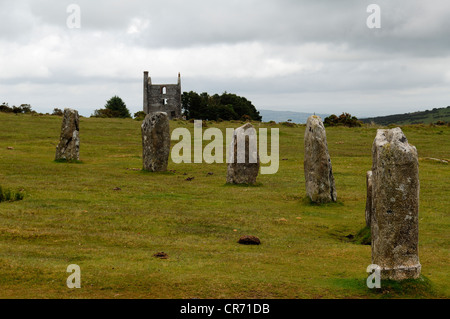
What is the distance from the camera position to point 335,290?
34.2 ft

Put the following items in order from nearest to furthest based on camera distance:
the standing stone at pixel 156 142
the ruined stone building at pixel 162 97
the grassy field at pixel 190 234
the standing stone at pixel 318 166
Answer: the grassy field at pixel 190 234 → the standing stone at pixel 318 166 → the standing stone at pixel 156 142 → the ruined stone building at pixel 162 97

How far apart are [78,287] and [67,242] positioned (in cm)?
390

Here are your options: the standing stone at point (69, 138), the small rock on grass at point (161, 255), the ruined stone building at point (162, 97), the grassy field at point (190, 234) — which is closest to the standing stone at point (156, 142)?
the grassy field at point (190, 234)

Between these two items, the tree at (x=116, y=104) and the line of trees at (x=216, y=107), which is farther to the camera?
the tree at (x=116, y=104)

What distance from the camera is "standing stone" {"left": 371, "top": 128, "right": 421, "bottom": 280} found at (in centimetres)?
1023

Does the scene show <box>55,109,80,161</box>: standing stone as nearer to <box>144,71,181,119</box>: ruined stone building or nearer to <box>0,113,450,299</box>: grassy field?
<box>0,113,450,299</box>: grassy field

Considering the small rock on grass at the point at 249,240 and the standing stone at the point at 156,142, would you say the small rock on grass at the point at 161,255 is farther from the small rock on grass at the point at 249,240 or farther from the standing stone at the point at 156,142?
the standing stone at the point at 156,142

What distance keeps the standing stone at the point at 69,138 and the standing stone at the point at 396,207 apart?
23.9 m

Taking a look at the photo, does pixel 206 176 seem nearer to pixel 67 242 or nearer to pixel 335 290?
pixel 67 242

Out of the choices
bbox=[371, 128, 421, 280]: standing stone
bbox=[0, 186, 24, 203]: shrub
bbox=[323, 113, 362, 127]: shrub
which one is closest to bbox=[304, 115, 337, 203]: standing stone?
bbox=[371, 128, 421, 280]: standing stone

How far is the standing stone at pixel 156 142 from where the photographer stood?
29.4 meters

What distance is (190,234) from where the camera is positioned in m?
15.5

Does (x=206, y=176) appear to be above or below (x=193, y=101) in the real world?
below

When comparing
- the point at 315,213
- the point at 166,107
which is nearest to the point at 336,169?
the point at 315,213
